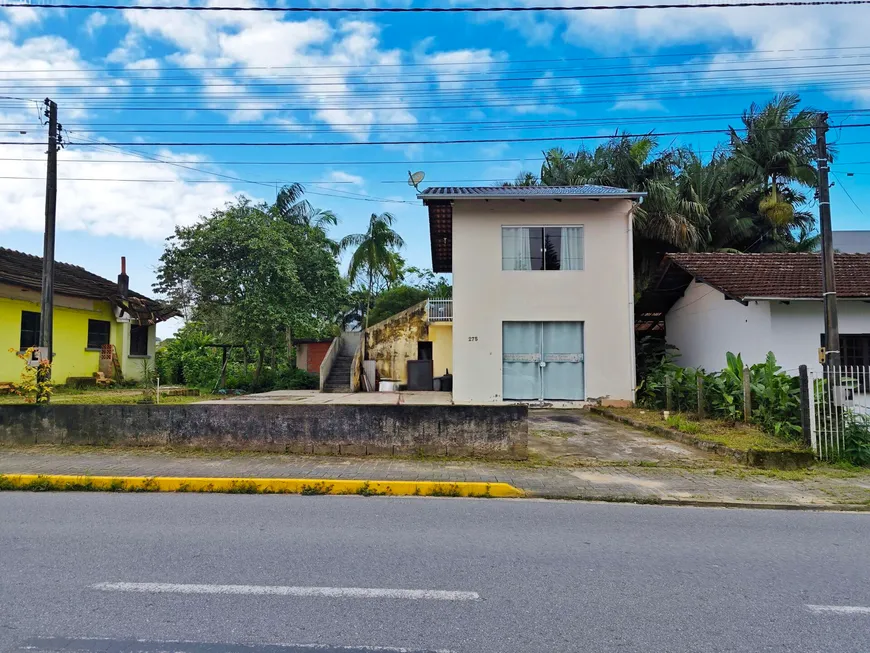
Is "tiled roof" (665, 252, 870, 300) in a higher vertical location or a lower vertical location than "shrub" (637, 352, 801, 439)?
higher

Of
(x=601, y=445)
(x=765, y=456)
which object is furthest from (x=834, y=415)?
(x=601, y=445)

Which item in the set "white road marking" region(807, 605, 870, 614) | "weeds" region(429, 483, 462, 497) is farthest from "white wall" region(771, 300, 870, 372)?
"white road marking" region(807, 605, 870, 614)

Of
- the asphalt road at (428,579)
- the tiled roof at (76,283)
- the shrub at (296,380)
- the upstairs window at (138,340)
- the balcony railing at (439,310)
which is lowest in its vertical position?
the asphalt road at (428,579)

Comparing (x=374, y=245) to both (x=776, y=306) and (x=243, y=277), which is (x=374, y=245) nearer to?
(x=243, y=277)

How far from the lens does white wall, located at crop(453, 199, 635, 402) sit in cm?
1653

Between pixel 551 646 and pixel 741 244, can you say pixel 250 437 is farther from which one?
pixel 741 244

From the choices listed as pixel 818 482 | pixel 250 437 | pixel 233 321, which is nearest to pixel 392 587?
pixel 250 437

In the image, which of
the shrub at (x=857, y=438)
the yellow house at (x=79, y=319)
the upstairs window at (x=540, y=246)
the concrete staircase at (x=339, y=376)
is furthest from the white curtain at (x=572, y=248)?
the yellow house at (x=79, y=319)

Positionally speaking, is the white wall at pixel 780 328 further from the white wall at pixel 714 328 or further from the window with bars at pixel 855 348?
the window with bars at pixel 855 348

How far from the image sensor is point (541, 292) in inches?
659

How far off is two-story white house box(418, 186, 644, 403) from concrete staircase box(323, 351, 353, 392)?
6.54 meters

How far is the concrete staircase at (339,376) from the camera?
21.6m

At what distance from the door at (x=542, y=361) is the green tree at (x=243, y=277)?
799 centimetres

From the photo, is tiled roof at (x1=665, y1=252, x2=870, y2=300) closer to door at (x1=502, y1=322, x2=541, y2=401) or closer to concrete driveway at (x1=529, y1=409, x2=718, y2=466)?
door at (x1=502, y1=322, x2=541, y2=401)
